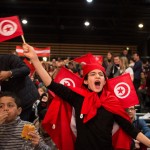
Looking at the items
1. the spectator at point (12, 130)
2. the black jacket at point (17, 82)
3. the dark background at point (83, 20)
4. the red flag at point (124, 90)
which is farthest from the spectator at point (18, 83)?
the dark background at point (83, 20)

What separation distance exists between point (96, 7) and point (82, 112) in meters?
12.6

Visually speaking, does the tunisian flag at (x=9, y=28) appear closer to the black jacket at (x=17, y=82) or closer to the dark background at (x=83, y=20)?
the black jacket at (x=17, y=82)

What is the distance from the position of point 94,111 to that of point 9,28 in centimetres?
140

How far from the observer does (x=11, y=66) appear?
367 cm

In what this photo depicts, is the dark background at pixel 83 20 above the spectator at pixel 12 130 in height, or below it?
above

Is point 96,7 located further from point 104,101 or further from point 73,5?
point 104,101

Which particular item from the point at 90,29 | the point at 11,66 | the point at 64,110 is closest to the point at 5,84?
the point at 11,66

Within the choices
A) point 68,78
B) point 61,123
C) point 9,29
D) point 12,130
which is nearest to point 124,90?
point 68,78

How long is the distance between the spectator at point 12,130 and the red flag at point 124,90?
137 centimetres

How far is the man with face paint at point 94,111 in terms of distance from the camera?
2.94 meters

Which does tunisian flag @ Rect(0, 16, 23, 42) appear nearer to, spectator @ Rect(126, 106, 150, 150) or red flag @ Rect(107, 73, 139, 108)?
red flag @ Rect(107, 73, 139, 108)

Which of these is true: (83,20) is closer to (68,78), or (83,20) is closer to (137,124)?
(137,124)

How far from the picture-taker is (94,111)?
298 cm

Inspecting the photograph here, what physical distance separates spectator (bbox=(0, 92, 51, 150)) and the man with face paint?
1.21ft
